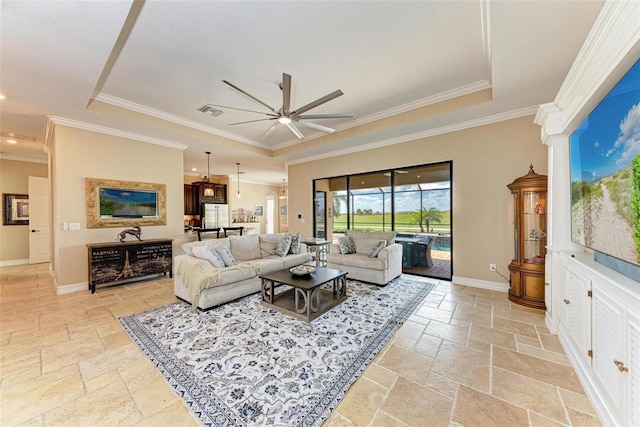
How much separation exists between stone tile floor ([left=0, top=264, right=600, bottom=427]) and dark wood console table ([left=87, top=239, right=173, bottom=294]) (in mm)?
928

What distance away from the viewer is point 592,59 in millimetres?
1812

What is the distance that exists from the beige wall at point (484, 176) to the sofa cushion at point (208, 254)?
406 cm

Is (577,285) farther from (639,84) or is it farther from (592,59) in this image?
(592,59)

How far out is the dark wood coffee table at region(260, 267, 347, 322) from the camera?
2975mm

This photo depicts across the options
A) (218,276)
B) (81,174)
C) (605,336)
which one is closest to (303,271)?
(218,276)

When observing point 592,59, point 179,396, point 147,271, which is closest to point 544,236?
point 592,59

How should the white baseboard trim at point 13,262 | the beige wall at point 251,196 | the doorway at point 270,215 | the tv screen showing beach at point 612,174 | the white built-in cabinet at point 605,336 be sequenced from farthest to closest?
the doorway at point 270,215, the beige wall at point 251,196, the white baseboard trim at point 13,262, the tv screen showing beach at point 612,174, the white built-in cabinet at point 605,336

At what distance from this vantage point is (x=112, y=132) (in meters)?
4.52

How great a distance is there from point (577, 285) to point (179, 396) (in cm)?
338

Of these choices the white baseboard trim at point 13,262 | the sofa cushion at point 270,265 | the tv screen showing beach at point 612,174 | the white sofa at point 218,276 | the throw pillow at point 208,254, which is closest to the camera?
the tv screen showing beach at point 612,174

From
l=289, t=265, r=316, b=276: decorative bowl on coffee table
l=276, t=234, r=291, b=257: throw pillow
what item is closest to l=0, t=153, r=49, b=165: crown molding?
l=276, t=234, r=291, b=257: throw pillow

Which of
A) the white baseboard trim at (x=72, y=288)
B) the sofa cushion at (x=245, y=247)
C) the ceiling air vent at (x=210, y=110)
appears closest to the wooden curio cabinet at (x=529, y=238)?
the sofa cushion at (x=245, y=247)

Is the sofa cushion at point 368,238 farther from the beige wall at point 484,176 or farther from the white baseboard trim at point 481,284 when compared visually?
the white baseboard trim at point 481,284

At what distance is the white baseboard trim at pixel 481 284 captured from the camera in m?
3.99
